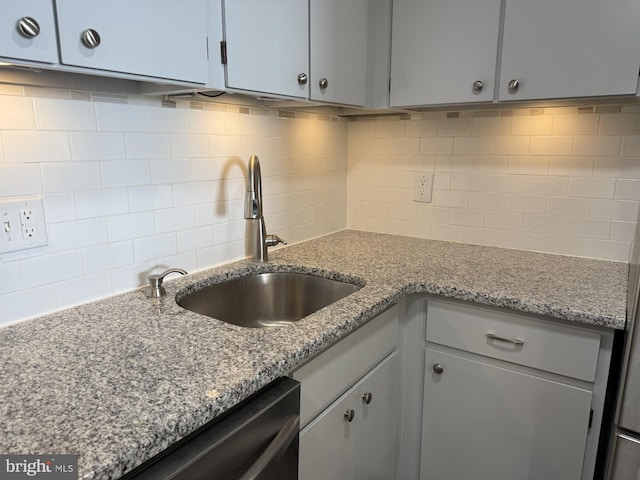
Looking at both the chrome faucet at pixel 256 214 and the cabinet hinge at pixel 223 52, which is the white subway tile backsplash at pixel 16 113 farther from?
the chrome faucet at pixel 256 214

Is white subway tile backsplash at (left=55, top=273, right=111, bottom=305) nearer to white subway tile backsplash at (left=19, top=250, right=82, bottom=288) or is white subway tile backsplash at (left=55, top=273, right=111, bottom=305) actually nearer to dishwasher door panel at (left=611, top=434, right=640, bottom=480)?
white subway tile backsplash at (left=19, top=250, right=82, bottom=288)

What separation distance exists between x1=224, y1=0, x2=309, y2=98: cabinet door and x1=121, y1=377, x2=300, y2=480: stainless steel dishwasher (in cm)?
78

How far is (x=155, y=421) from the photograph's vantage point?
0.69 meters

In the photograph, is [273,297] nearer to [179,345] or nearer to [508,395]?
[179,345]

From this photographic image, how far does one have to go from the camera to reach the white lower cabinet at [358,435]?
112 centimetres

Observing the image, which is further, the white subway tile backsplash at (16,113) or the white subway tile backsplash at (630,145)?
the white subway tile backsplash at (630,145)

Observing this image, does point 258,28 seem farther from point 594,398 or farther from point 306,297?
point 594,398

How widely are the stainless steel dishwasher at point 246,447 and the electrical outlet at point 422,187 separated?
4.17 ft

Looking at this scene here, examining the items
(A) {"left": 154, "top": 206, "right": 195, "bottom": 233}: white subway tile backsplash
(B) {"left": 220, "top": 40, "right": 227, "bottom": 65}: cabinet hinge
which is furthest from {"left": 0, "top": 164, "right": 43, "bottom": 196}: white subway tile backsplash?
(B) {"left": 220, "top": 40, "right": 227, "bottom": 65}: cabinet hinge

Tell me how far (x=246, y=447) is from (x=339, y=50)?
127 centimetres

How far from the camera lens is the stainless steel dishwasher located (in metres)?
0.71

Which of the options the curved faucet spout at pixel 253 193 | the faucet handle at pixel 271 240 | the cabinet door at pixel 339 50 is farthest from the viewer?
the faucet handle at pixel 271 240

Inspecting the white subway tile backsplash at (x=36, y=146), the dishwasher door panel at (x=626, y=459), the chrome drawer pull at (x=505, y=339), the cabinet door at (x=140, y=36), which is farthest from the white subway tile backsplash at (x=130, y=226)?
the dishwasher door panel at (x=626, y=459)

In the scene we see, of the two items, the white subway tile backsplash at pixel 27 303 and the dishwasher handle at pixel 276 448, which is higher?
the white subway tile backsplash at pixel 27 303
